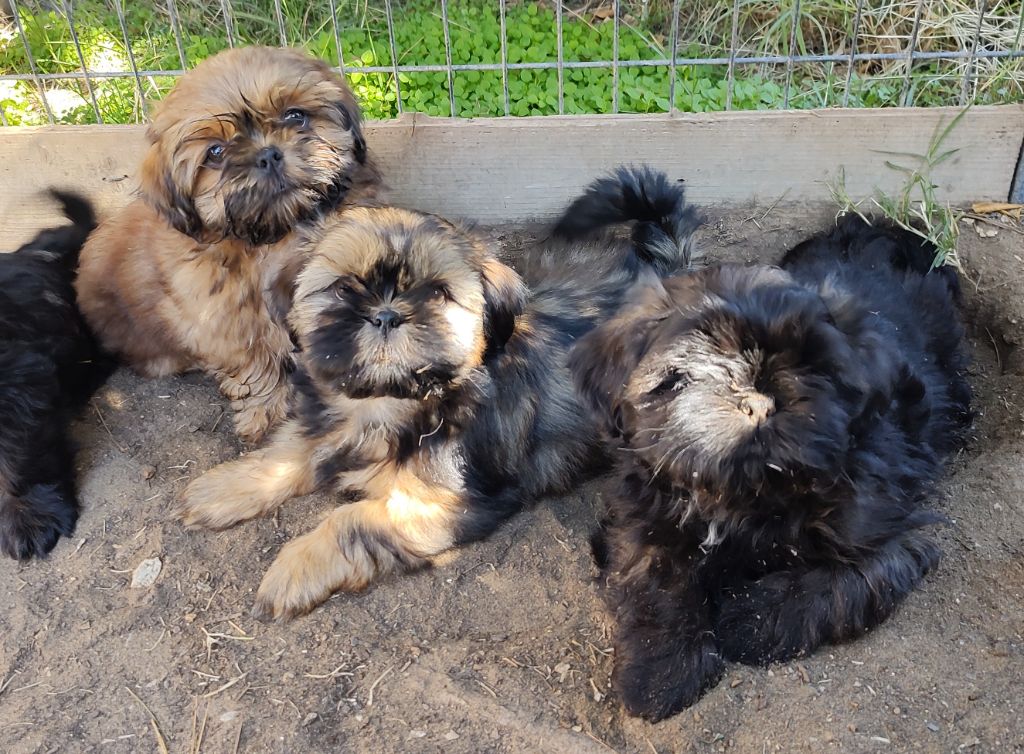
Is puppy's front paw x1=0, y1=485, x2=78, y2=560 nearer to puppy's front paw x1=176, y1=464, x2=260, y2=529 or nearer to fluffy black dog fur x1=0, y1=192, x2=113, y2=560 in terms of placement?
fluffy black dog fur x1=0, y1=192, x2=113, y2=560

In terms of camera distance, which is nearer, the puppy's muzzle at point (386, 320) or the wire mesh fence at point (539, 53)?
the puppy's muzzle at point (386, 320)

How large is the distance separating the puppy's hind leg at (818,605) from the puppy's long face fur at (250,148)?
229 centimetres

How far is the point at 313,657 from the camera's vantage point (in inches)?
128

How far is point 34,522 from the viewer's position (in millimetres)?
3725

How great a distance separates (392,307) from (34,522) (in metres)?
1.92

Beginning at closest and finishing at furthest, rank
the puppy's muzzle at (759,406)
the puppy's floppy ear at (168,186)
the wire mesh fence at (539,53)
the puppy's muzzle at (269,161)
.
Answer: the puppy's muzzle at (759,406), the puppy's muzzle at (269,161), the puppy's floppy ear at (168,186), the wire mesh fence at (539,53)

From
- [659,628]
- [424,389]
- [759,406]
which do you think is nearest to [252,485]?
[424,389]

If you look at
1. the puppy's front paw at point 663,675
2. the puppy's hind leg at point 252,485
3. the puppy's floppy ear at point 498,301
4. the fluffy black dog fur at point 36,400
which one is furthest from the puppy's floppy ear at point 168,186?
the puppy's front paw at point 663,675

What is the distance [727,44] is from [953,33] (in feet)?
4.40

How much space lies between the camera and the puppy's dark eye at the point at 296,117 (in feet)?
12.1

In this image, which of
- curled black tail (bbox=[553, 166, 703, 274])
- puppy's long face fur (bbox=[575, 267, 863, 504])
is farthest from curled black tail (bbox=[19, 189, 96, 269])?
puppy's long face fur (bbox=[575, 267, 863, 504])

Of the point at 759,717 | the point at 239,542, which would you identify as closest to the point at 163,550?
the point at 239,542

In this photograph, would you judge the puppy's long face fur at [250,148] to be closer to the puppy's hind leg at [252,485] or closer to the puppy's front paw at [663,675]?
the puppy's hind leg at [252,485]

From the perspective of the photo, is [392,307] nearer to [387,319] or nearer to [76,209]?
[387,319]
